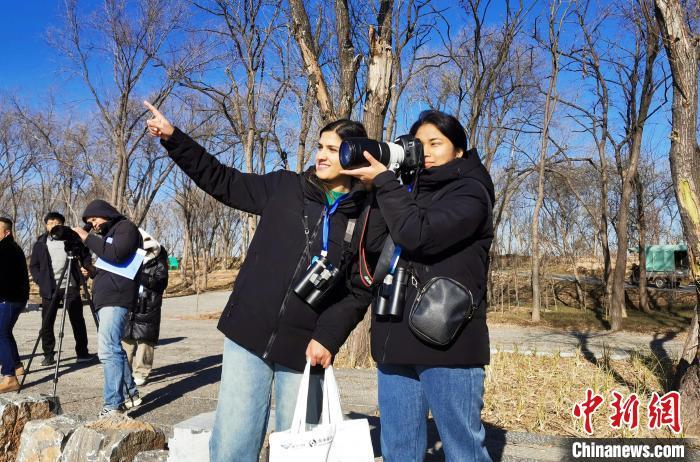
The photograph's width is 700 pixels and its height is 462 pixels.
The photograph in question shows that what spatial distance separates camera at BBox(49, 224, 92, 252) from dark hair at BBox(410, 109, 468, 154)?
3.41 m

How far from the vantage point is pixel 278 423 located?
254 cm

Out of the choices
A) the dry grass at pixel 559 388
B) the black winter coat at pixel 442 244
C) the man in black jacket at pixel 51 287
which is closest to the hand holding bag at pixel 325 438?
the black winter coat at pixel 442 244

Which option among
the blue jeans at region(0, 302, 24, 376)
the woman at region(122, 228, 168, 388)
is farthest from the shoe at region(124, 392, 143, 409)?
the blue jeans at region(0, 302, 24, 376)

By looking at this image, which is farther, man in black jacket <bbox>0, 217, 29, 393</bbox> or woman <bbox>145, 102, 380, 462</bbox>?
man in black jacket <bbox>0, 217, 29, 393</bbox>

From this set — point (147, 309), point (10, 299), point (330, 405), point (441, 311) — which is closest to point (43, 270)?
point (10, 299)

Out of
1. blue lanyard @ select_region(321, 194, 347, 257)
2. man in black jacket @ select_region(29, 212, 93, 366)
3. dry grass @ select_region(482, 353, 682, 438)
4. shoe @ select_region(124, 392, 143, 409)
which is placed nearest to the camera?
blue lanyard @ select_region(321, 194, 347, 257)

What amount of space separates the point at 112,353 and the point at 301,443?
9.71ft

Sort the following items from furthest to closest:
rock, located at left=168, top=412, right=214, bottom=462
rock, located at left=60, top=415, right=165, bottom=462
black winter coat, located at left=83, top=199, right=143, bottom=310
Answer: black winter coat, located at left=83, top=199, right=143, bottom=310, rock, located at left=60, top=415, right=165, bottom=462, rock, located at left=168, top=412, right=214, bottom=462

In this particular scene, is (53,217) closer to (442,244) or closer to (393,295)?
(393,295)

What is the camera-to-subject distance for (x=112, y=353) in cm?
459

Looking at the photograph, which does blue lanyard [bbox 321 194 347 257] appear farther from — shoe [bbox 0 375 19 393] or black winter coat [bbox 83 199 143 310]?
shoe [bbox 0 375 19 393]

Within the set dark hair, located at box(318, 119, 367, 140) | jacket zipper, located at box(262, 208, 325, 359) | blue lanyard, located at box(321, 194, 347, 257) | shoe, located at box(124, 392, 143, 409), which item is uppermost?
dark hair, located at box(318, 119, 367, 140)

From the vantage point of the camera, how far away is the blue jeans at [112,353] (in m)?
4.55

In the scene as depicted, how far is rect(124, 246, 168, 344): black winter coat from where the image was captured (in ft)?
20.5
